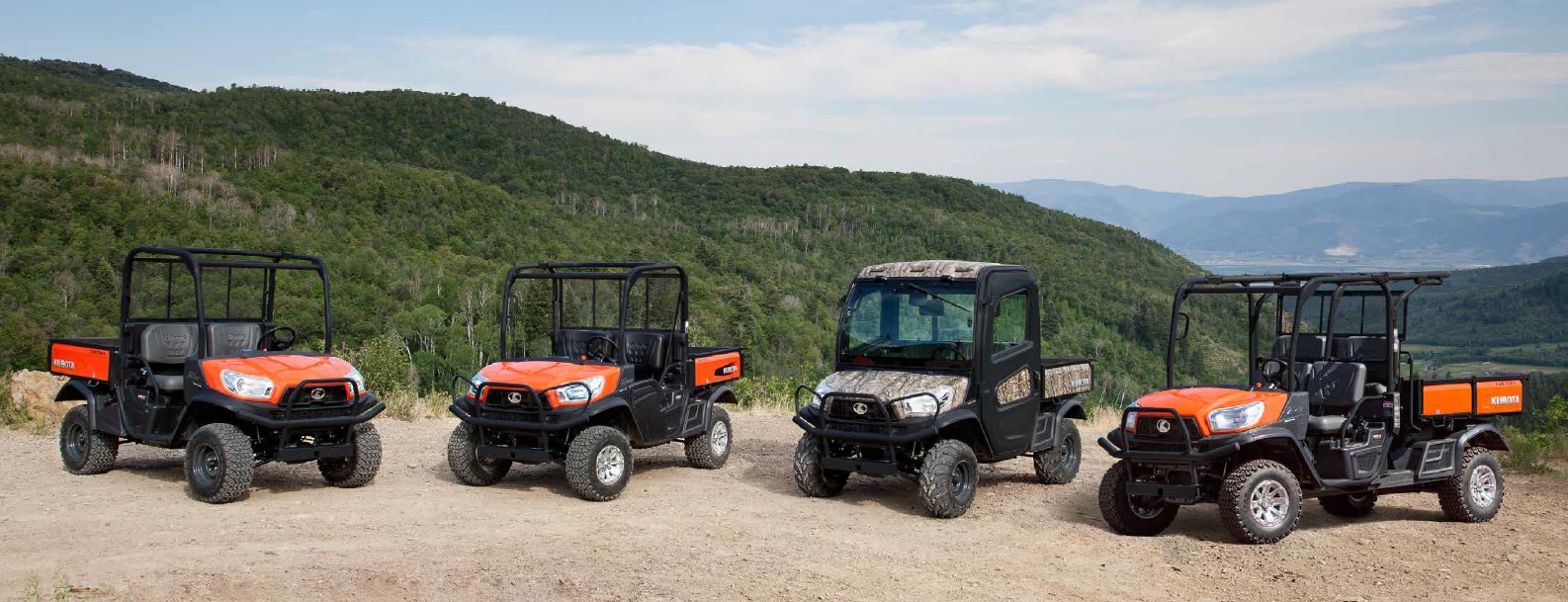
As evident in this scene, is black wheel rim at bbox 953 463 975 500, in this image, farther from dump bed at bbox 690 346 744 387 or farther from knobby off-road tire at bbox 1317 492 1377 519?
dump bed at bbox 690 346 744 387

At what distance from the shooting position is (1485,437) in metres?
9.96

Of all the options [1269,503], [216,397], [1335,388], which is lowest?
[1269,503]

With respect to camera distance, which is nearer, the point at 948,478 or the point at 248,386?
the point at 948,478

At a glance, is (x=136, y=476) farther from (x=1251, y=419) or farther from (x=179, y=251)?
(x=1251, y=419)

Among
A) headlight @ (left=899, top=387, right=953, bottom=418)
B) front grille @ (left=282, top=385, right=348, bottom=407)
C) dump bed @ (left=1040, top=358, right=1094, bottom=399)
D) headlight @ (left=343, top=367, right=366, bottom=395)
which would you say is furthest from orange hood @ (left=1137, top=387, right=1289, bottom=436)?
front grille @ (left=282, top=385, right=348, bottom=407)

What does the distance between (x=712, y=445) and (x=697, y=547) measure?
411 cm

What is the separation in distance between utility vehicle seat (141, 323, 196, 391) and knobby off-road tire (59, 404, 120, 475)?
2.75 ft

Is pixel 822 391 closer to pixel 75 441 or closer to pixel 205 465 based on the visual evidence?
pixel 205 465

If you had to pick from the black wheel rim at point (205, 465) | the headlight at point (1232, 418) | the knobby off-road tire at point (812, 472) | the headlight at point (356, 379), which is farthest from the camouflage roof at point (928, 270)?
the black wheel rim at point (205, 465)

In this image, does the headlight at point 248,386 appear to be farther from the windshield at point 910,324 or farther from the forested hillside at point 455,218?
the forested hillside at point 455,218

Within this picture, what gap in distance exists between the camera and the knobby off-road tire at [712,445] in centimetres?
1234

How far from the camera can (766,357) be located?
47.5 m

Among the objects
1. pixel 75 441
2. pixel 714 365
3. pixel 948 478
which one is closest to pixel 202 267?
pixel 75 441

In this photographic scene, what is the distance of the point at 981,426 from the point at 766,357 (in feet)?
123
